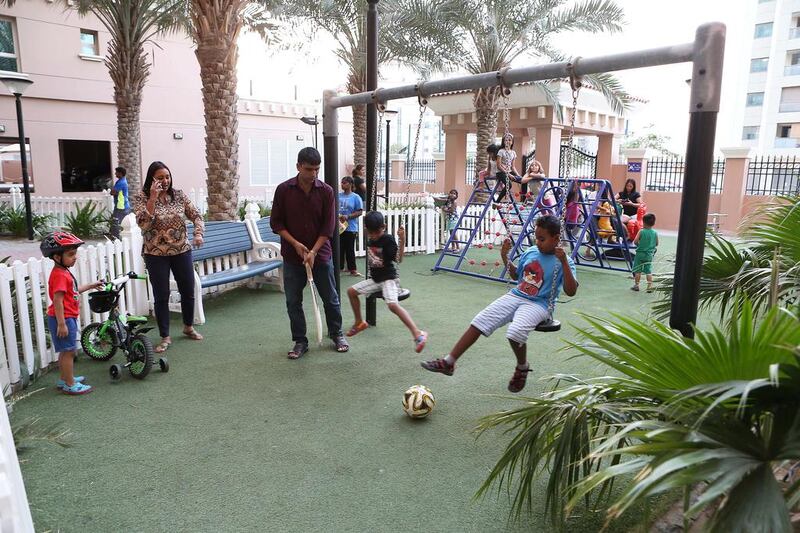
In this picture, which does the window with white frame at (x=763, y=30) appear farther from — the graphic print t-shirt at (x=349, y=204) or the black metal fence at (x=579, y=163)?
the graphic print t-shirt at (x=349, y=204)

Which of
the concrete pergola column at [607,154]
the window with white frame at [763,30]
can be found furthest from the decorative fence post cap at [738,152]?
the window with white frame at [763,30]

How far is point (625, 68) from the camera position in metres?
3.82

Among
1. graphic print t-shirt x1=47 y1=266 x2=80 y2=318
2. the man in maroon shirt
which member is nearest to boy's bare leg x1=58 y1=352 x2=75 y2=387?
graphic print t-shirt x1=47 y1=266 x2=80 y2=318

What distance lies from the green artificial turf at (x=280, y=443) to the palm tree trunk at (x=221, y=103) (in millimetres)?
4186

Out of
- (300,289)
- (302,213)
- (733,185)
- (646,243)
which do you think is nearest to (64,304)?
(300,289)

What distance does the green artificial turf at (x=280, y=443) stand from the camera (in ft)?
9.51

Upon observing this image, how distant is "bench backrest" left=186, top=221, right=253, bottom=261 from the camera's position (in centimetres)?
718

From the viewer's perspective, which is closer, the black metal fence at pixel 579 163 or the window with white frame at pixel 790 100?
the black metal fence at pixel 579 163

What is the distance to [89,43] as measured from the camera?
18.7 metres

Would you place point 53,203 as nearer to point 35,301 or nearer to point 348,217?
point 348,217

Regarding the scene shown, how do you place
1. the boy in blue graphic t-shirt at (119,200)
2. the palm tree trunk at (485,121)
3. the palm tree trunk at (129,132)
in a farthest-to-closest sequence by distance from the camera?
the palm tree trunk at (129,132) < the palm tree trunk at (485,121) < the boy in blue graphic t-shirt at (119,200)

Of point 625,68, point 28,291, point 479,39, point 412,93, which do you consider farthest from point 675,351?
point 479,39

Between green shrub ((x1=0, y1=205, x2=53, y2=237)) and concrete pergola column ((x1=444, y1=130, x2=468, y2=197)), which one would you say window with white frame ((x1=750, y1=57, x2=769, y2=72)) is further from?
green shrub ((x1=0, y1=205, x2=53, y2=237))

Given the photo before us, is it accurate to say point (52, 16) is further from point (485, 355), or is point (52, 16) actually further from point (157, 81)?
point (485, 355)
